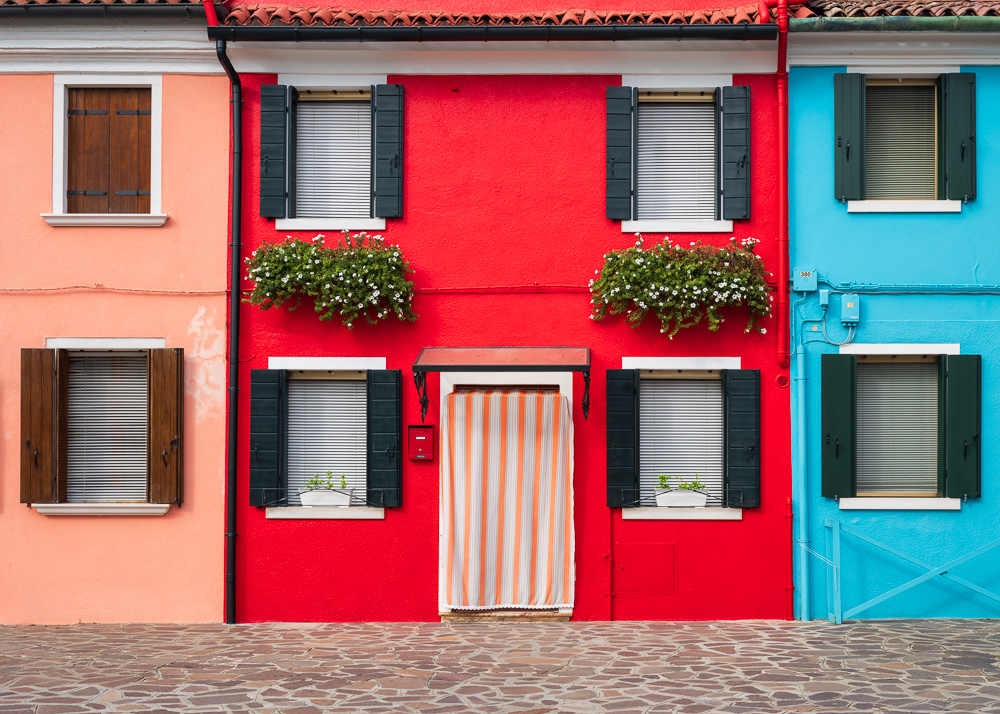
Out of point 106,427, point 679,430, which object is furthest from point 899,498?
point 106,427

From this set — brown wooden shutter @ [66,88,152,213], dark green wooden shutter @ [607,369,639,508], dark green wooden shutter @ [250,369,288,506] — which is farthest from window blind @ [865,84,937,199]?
brown wooden shutter @ [66,88,152,213]

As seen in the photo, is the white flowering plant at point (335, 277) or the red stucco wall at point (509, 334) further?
the red stucco wall at point (509, 334)

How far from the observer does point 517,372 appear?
332 inches

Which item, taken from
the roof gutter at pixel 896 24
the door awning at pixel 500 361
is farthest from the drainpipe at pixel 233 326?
the roof gutter at pixel 896 24

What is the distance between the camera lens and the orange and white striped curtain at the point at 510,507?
8.73 m

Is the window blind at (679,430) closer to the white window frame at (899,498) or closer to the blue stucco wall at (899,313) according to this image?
the blue stucco wall at (899,313)

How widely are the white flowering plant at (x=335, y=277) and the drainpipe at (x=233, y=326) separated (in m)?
0.29

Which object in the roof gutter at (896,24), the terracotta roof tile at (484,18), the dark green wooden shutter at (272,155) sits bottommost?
the dark green wooden shutter at (272,155)

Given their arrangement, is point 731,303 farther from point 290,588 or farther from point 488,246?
point 290,588

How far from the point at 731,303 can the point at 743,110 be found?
2053 mm

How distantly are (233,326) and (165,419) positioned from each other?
46.3 inches

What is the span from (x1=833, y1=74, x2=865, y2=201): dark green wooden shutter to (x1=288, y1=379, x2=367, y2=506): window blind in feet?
17.9

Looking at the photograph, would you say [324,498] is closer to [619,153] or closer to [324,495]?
[324,495]

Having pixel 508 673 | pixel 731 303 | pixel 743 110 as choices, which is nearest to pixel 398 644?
pixel 508 673
